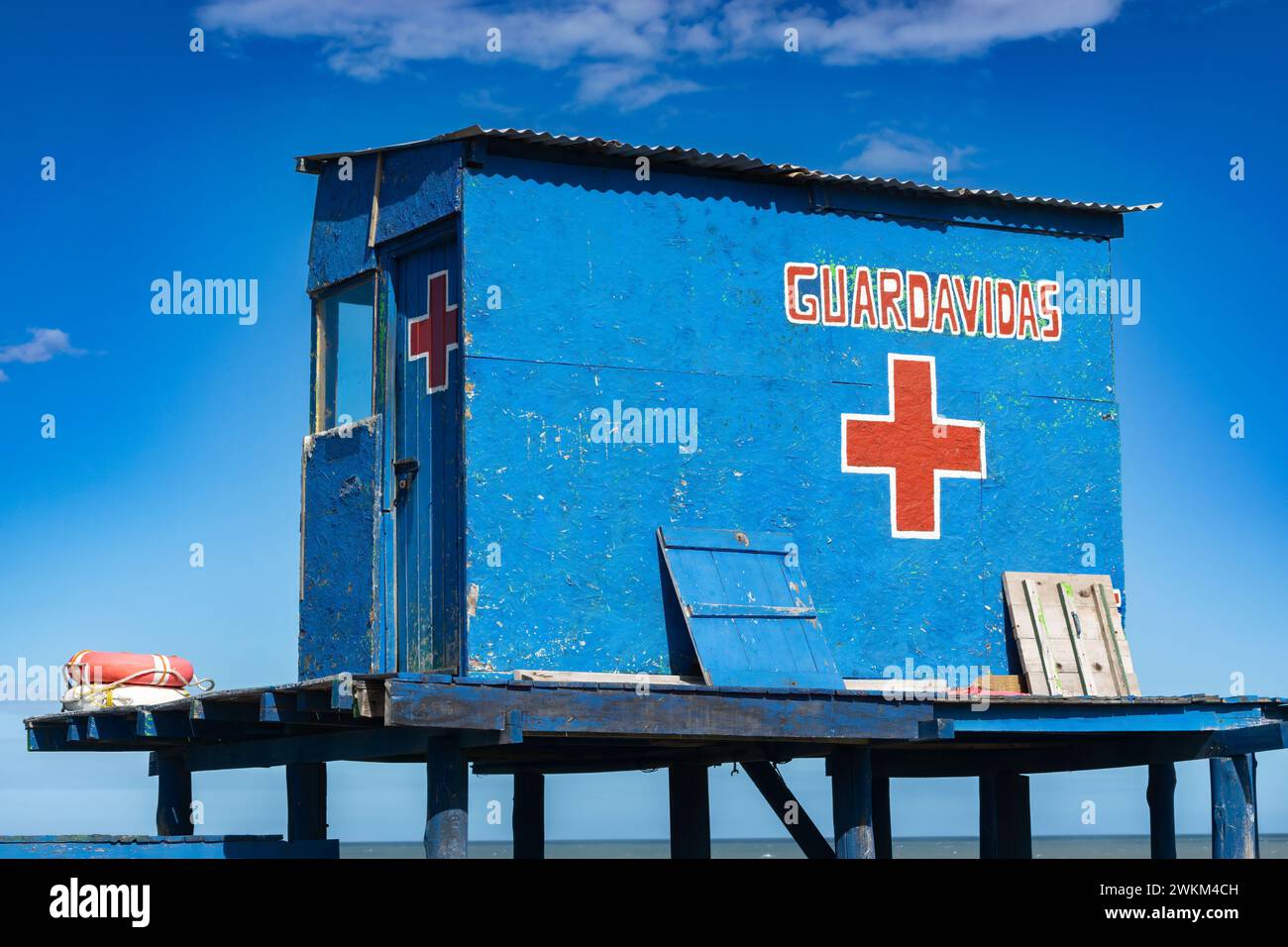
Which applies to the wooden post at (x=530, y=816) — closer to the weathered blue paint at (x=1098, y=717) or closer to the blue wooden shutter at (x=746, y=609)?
the blue wooden shutter at (x=746, y=609)

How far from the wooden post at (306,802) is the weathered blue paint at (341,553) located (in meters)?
1.25

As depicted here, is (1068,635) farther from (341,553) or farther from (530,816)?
(530,816)

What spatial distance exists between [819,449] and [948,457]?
4.90 feet

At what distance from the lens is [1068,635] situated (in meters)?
20.2

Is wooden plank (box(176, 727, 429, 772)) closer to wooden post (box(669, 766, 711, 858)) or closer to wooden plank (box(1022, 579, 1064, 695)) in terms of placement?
wooden post (box(669, 766, 711, 858))

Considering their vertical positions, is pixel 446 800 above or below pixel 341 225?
below

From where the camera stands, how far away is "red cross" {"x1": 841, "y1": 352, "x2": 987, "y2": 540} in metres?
19.7

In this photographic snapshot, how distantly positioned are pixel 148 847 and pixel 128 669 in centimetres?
363

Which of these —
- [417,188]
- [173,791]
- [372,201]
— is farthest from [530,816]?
[417,188]

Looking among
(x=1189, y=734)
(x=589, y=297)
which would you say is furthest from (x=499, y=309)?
(x=1189, y=734)

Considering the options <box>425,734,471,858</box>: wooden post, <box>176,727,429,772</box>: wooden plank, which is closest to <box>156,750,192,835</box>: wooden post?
<box>176,727,429,772</box>: wooden plank

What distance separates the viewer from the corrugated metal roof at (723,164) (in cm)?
1830
